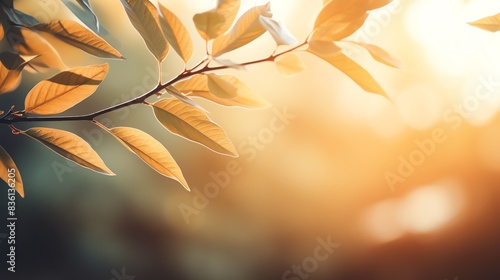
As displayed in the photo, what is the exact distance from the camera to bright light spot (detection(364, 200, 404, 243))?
1784 mm

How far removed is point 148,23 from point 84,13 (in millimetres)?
47

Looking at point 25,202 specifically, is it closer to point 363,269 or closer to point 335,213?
point 335,213

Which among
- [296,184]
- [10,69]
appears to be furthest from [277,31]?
[296,184]

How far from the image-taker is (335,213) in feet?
6.00

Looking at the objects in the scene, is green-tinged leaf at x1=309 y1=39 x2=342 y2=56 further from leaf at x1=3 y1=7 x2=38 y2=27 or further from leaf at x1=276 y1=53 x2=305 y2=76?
leaf at x1=3 y1=7 x2=38 y2=27

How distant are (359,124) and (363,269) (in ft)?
1.96

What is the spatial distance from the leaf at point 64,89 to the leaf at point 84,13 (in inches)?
1.3

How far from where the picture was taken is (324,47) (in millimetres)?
178

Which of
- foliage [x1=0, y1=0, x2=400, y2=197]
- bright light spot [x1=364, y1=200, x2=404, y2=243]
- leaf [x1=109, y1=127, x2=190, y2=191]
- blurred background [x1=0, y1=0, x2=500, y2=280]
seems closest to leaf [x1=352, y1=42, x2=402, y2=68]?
foliage [x1=0, y1=0, x2=400, y2=197]

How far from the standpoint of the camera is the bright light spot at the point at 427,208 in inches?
70.7

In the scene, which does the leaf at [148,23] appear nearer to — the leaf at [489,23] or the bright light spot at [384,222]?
the leaf at [489,23]

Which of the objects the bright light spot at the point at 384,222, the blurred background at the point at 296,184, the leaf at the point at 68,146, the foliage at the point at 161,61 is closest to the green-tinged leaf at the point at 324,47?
the foliage at the point at 161,61

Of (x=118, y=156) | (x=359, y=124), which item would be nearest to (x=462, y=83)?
(x=359, y=124)

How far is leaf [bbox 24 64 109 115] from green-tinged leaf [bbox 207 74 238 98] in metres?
0.06
